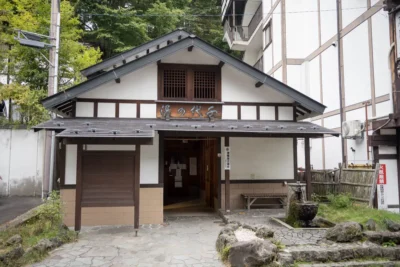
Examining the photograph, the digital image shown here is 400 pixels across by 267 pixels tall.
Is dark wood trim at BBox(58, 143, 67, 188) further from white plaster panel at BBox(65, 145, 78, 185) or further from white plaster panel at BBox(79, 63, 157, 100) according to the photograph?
white plaster panel at BBox(79, 63, 157, 100)

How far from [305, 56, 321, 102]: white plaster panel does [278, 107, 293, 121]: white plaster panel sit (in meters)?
6.02

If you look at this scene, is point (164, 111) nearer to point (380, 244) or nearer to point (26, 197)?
point (380, 244)

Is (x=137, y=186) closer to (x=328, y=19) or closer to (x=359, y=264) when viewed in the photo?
(x=359, y=264)

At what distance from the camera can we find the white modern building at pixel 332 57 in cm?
1096

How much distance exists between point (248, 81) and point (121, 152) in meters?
5.13

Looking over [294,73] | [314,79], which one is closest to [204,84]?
[314,79]

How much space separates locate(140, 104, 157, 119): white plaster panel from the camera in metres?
10.1

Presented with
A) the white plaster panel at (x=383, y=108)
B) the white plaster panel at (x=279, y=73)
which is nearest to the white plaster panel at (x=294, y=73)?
the white plaster panel at (x=279, y=73)

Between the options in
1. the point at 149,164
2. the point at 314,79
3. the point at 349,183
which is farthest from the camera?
the point at 314,79

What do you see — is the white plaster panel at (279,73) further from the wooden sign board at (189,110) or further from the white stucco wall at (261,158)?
the wooden sign board at (189,110)

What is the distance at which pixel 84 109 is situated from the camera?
988 centimetres

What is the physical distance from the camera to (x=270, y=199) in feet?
36.6

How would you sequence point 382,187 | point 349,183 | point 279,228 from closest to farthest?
1. point 279,228
2. point 382,187
3. point 349,183

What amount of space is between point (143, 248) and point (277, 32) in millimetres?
16175
